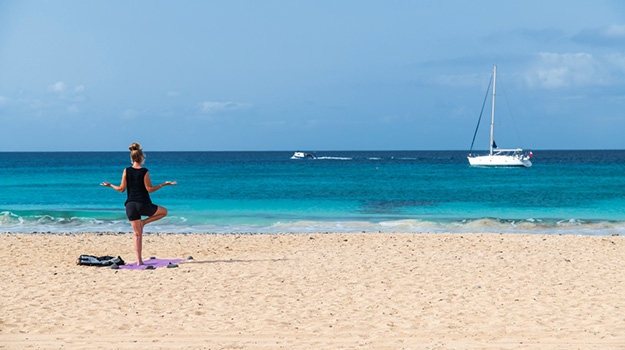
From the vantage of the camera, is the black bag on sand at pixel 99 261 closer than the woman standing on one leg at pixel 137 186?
No

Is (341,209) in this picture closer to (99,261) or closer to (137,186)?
(99,261)

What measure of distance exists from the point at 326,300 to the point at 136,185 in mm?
3859

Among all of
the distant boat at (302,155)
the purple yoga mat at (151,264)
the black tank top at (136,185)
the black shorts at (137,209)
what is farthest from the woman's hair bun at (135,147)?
the distant boat at (302,155)

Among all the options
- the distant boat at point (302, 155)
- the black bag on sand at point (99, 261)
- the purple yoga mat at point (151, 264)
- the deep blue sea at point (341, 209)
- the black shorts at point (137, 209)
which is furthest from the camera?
the distant boat at point (302, 155)

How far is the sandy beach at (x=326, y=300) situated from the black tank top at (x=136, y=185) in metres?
1.25

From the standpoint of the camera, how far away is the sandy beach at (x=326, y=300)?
6.66m

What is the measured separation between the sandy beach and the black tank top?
1251mm

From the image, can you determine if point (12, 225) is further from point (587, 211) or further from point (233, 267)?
point (587, 211)

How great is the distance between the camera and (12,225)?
893 inches

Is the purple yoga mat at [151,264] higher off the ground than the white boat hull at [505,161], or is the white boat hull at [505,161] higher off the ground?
the white boat hull at [505,161]

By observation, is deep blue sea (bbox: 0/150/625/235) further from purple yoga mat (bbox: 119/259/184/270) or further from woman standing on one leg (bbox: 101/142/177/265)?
woman standing on one leg (bbox: 101/142/177/265)

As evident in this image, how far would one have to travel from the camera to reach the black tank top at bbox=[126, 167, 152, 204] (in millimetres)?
10117

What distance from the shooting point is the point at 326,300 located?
27.4 ft

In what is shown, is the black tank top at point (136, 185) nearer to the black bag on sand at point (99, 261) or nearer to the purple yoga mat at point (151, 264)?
the purple yoga mat at point (151, 264)
